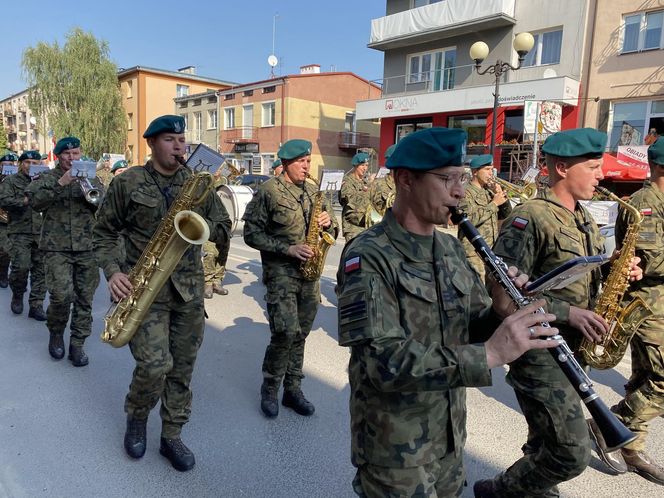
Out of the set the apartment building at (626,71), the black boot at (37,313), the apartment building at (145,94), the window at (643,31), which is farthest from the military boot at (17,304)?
the apartment building at (145,94)

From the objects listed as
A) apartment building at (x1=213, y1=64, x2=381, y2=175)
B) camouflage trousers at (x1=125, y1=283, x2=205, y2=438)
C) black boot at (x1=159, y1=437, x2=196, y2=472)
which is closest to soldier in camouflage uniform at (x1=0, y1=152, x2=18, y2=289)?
camouflage trousers at (x1=125, y1=283, x2=205, y2=438)

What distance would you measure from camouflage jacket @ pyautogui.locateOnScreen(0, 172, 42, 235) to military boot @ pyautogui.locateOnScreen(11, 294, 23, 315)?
856 mm

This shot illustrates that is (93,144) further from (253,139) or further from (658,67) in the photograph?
(658,67)

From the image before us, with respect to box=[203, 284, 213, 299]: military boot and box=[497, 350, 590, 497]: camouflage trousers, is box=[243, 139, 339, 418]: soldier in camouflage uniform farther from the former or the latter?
box=[203, 284, 213, 299]: military boot

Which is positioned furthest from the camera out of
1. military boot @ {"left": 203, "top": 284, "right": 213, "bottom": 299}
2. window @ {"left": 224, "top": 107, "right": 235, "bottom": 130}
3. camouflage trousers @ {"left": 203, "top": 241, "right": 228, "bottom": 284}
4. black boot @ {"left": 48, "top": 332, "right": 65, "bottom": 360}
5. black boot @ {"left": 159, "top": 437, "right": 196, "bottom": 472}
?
window @ {"left": 224, "top": 107, "right": 235, "bottom": 130}

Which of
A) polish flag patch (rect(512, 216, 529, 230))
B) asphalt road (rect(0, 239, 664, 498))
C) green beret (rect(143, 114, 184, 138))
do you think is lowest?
asphalt road (rect(0, 239, 664, 498))

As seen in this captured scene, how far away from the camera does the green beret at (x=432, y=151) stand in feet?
5.80

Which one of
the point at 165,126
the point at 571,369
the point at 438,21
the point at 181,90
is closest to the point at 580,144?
the point at 571,369

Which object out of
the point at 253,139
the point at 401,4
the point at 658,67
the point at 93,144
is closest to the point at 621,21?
the point at 658,67

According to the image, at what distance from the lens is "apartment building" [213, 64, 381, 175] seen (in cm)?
3161

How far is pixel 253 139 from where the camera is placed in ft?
111

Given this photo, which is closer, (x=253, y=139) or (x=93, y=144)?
(x=253, y=139)

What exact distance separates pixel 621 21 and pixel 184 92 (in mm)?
38032

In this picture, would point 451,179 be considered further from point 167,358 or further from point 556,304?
point 167,358
